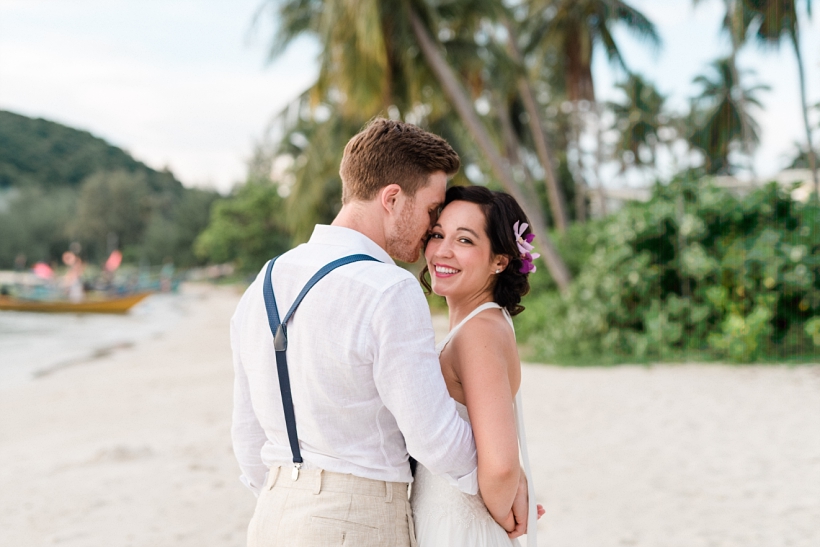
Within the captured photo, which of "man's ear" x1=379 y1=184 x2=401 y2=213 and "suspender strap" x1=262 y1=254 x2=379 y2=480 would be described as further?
"man's ear" x1=379 y1=184 x2=401 y2=213

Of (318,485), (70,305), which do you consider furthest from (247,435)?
(70,305)

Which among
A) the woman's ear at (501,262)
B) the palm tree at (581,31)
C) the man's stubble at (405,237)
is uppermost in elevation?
the palm tree at (581,31)

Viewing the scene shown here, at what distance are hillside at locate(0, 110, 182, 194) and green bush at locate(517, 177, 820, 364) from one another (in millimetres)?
86829

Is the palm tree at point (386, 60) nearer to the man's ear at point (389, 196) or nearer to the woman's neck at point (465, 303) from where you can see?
the woman's neck at point (465, 303)

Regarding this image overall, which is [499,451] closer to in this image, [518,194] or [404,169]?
[404,169]

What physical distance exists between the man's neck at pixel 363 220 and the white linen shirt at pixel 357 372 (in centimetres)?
6

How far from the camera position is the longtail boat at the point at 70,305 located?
103 ft

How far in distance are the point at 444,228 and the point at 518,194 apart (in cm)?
1023

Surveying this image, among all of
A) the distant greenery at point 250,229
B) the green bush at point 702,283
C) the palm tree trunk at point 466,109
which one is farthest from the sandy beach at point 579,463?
the distant greenery at point 250,229

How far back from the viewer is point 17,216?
7088 centimetres

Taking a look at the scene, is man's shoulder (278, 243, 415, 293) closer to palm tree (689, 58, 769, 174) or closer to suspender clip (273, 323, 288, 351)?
suspender clip (273, 323, 288, 351)

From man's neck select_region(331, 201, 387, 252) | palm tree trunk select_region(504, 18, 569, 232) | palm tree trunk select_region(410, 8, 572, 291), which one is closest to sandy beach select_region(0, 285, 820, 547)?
man's neck select_region(331, 201, 387, 252)

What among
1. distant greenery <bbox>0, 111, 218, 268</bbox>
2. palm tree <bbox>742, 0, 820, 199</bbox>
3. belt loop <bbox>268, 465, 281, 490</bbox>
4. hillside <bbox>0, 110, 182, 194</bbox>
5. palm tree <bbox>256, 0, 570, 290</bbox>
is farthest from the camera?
hillside <bbox>0, 110, 182, 194</bbox>

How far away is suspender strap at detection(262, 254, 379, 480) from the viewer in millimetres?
1435
